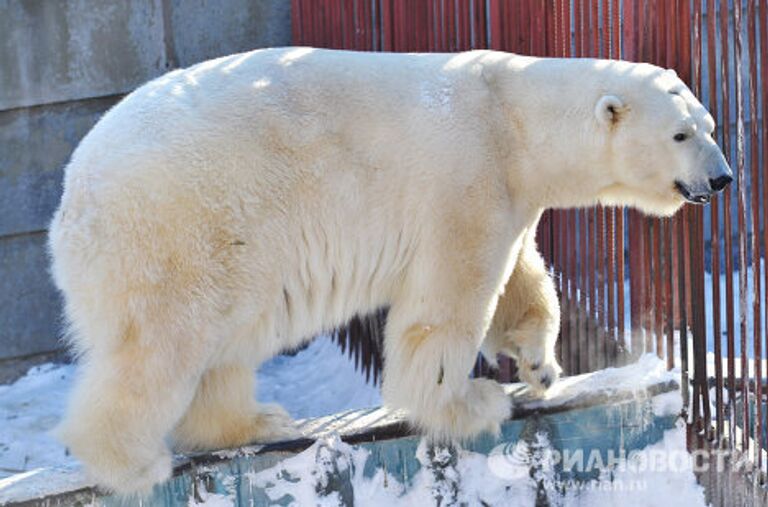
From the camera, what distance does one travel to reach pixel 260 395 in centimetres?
613

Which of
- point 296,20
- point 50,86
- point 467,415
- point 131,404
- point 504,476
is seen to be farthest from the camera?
point 296,20

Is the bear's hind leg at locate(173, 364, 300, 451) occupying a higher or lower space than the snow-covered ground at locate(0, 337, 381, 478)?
higher

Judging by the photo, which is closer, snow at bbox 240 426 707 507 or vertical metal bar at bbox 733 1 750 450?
vertical metal bar at bbox 733 1 750 450

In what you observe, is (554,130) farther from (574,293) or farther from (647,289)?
(574,293)

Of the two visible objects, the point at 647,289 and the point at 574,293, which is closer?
the point at 647,289

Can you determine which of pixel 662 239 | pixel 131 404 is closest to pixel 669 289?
pixel 662 239

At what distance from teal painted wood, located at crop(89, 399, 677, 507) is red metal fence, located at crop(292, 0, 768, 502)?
Result: 0.68ft

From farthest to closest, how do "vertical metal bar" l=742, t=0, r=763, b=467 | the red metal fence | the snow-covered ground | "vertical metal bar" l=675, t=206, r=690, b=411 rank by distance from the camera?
the snow-covered ground → "vertical metal bar" l=675, t=206, r=690, b=411 → the red metal fence → "vertical metal bar" l=742, t=0, r=763, b=467

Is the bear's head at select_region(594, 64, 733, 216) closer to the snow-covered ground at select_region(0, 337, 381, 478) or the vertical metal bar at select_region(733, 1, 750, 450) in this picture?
the vertical metal bar at select_region(733, 1, 750, 450)

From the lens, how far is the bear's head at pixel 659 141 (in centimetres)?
394

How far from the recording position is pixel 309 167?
13.0ft

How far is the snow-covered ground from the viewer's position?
18.2 ft

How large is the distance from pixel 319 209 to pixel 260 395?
2.33 m

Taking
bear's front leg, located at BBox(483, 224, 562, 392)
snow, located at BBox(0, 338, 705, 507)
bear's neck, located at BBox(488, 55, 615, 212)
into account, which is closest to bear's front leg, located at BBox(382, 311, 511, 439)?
snow, located at BBox(0, 338, 705, 507)
